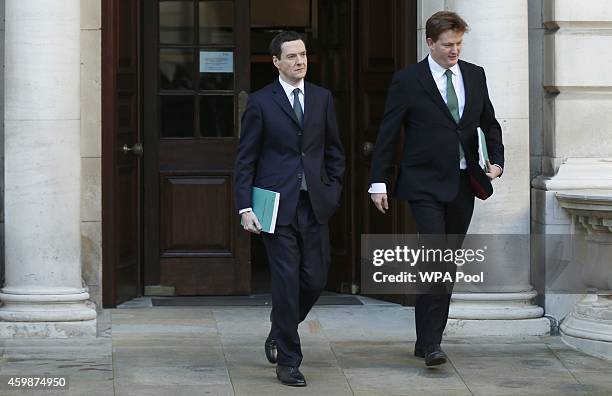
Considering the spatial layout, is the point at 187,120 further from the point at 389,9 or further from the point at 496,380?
the point at 496,380

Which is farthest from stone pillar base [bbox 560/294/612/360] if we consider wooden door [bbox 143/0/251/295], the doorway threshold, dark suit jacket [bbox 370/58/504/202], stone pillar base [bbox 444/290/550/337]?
wooden door [bbox 143/0/251/295]

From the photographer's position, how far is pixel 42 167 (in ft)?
29.3

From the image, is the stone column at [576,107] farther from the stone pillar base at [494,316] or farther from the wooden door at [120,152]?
the wooden door at [120,152]

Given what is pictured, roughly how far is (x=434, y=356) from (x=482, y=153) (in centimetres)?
112

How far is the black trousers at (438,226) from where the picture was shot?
26.4 ft

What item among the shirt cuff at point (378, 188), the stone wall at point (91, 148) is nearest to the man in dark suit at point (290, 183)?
the shirt cuff at point (378, 188)

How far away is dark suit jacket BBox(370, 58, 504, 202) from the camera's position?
8070 millimetres

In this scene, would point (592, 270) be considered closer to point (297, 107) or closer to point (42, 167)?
Result: point (297, 107)

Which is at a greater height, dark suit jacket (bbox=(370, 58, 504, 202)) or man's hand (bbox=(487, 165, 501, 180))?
dark suit jacket (bbox=(370, 58, 504, 202))

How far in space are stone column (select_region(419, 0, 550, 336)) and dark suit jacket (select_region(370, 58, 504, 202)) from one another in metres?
1.00

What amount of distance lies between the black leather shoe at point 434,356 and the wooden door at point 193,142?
2971mm

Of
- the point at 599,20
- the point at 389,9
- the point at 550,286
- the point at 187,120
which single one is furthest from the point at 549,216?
the point at 187,120

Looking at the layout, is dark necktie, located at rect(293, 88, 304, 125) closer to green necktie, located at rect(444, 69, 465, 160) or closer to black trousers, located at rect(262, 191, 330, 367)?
black trousers, located at rect(262, 191, 330, 367)

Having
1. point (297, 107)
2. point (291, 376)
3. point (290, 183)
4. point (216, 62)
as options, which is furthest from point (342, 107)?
point (291, 376)
